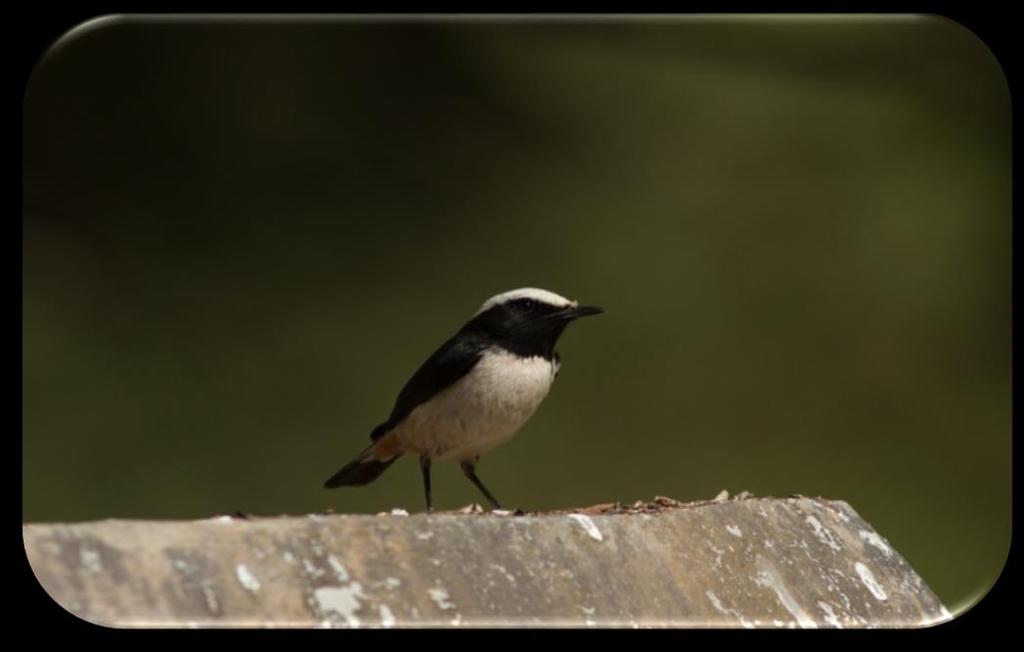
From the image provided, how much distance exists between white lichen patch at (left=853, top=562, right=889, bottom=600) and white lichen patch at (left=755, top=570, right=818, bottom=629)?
12.0 inches

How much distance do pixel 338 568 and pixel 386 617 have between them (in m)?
0.17

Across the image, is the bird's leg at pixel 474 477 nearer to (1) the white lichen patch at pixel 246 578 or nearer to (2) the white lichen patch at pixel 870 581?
(2) the white lichen patch at pixel 870 581

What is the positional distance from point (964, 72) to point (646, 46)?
0.95 meters

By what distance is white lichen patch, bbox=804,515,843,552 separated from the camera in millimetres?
4720

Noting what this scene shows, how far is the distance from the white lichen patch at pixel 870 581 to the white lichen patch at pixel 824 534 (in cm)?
8

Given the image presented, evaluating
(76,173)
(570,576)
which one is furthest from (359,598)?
(76,173)

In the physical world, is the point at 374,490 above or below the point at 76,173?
below

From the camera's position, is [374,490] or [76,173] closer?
[76,173]

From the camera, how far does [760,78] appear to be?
4.98 metres

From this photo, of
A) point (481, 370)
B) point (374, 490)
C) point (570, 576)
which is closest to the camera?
point (570, 576)

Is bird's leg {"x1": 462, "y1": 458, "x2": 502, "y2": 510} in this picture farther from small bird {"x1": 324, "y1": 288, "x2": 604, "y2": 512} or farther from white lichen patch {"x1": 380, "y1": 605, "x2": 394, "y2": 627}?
white lichen patch {"x1": 380, "y1": 605, "x2": 394, "y2": 627}

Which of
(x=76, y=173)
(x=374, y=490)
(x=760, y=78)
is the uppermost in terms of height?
(x=760, y=78)

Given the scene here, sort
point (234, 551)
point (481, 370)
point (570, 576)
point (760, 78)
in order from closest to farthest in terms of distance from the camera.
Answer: point (234, 551) → point (570, 576) → point (760, 78) → point (481, 370)

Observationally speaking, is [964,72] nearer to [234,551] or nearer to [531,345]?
[531,345]
